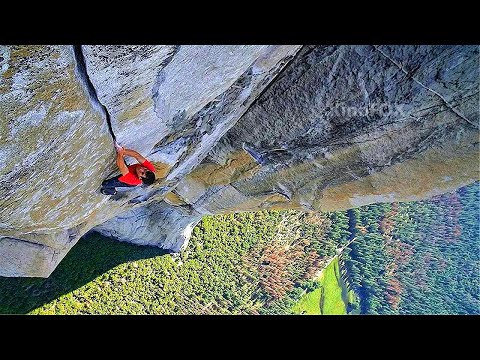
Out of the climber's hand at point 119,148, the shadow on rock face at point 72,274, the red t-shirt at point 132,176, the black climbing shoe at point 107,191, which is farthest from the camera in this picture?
the shadow on rock face at point 72,274

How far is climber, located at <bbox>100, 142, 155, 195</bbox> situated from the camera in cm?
622

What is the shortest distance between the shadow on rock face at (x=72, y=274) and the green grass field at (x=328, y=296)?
58.8 feet

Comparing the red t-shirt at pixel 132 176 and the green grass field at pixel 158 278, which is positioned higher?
the red t-shirt at pixel 132 176

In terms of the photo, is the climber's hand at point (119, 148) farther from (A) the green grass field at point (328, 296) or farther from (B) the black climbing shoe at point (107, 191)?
(A) the green grass field at point (328, 296)

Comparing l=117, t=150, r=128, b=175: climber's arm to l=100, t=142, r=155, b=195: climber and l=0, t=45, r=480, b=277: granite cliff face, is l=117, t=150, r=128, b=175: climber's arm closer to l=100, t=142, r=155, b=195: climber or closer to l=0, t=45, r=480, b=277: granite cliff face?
l=100, t=142, r=155, b=195: climber

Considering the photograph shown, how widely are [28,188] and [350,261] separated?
112 ft

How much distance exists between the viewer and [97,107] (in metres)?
4.79

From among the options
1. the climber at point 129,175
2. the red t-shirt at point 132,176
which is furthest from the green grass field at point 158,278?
the red t-shirt at point 132,176

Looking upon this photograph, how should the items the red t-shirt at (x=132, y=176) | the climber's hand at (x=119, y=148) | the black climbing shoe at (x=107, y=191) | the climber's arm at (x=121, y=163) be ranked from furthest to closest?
the black climbing shoe at (x=107, y=191) → the red t-shirt at (x=132, y=176) → the climber's arm at (x=121, y=163) → the climber's hand at (x=119, y=148)

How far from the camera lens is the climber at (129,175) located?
20.4 ft

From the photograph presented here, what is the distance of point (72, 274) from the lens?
452 inches

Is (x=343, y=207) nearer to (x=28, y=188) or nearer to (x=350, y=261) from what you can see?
(x=28, y=188)

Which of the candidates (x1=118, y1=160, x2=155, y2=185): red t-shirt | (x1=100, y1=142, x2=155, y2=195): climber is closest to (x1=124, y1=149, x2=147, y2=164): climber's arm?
(x1=100, y1=142, x2=155, y2=195): climber
